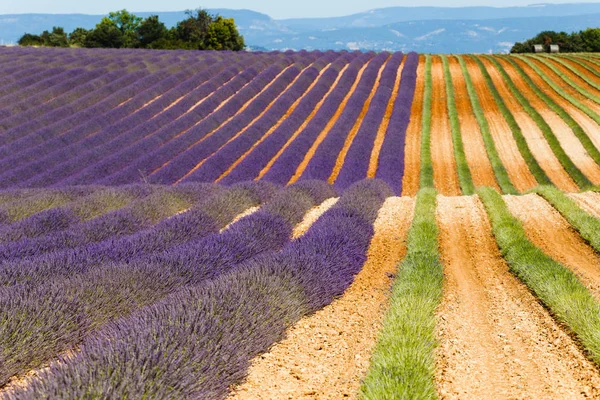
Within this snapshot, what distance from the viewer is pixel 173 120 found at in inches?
1033

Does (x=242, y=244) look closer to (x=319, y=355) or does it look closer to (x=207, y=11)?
(x=319, y=355)

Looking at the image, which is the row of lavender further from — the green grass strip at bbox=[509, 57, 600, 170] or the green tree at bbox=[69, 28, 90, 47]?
the green tree at bbox=[69, 28, 90, 47]

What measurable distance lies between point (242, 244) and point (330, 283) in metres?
1.64

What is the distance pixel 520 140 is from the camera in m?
23.0

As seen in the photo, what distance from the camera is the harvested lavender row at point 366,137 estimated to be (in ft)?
63.0

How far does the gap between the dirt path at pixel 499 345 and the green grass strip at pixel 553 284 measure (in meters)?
0.11

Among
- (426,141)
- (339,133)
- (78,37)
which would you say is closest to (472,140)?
(426,141)

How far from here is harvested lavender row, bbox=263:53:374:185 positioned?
64.3 ft

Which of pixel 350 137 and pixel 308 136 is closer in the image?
pixel 308 136

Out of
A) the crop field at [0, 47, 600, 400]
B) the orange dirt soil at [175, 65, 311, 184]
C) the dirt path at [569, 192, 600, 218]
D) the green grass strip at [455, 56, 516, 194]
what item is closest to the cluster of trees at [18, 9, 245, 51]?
the orange dirt soil at [175, 65, 311, 184]

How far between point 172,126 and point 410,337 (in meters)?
22.0

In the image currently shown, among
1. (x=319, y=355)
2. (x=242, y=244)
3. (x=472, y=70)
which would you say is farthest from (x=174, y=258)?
(x=472, y=70)

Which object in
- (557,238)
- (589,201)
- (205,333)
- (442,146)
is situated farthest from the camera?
(442,146)

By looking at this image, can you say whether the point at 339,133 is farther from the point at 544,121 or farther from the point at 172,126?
the point at 544,121
